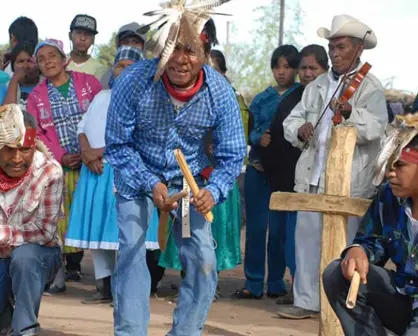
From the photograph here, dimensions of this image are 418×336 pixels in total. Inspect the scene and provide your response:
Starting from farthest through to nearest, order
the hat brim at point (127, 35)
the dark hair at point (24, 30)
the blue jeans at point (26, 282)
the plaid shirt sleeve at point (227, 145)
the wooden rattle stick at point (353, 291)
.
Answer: the dark hair at point (24, 30) → the hat brim at point (127, 35) → the blue jeans at point (26, 282) → the plaid shirt sleeve at point (227, 145) → the wooden rattle stick at point (353, 291)

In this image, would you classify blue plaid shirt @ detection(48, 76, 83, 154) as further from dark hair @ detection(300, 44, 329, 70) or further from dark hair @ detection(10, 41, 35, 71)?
dark hair @ detection(300, 44, 329, 70)

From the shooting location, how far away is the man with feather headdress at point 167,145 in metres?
6.23

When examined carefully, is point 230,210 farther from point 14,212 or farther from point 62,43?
point 14,212

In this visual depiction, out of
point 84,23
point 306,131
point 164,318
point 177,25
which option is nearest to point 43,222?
point 164,318

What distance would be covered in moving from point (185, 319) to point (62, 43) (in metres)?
4.05

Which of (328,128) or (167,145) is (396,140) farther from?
(328,128)

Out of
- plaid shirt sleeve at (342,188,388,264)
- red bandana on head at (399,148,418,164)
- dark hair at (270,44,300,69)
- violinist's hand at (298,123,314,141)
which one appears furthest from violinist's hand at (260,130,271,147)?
red bandana on head at (399,148,418,164)

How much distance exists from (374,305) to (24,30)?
20.1ft

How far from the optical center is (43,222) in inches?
278

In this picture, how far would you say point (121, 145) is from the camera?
635cm

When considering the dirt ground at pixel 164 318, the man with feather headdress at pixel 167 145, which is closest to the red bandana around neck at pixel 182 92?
the man with feather headdress at pixel 167 145

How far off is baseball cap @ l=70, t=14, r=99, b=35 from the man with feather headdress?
13.7 feet

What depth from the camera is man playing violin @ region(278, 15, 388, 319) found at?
7.93 meters

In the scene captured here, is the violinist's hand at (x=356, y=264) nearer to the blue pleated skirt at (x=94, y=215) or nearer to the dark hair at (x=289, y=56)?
the blue pleated skirt at (x=94, y=215)
